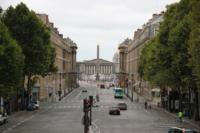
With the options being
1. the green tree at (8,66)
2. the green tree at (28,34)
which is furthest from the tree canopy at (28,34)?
the green tree at (8,66)

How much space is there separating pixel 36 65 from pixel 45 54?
7.33 feet

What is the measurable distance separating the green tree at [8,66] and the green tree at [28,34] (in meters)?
17.6

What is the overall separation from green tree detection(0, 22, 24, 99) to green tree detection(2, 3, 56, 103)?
17637mm

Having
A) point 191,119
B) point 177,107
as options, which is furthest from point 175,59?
point 177,107

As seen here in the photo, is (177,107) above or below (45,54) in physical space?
below

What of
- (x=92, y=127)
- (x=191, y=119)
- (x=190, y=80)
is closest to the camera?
(x=92, y=127)

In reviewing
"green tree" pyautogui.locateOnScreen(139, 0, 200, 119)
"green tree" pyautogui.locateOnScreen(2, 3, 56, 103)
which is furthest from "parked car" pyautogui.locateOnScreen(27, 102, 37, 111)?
"green tree" pyautogui.locateOnScreen(139, 0, 200, 119)

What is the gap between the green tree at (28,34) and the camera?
88.8 m

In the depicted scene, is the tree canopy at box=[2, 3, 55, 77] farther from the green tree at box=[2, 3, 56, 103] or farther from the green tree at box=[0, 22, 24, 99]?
the green tree at box=[0, 22, 24, 99]

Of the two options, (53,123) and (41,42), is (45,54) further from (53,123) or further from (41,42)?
(53,123)

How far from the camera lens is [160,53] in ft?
254

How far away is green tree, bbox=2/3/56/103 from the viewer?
88.8 metres

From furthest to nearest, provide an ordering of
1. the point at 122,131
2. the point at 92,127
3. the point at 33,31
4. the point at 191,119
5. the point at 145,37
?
the point at 145,37, the point at 33,31, the point at 191,119, the point at 92,127, the point at 122,131

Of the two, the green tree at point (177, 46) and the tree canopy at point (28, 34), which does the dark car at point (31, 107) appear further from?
the green tree at point (177, 46)
